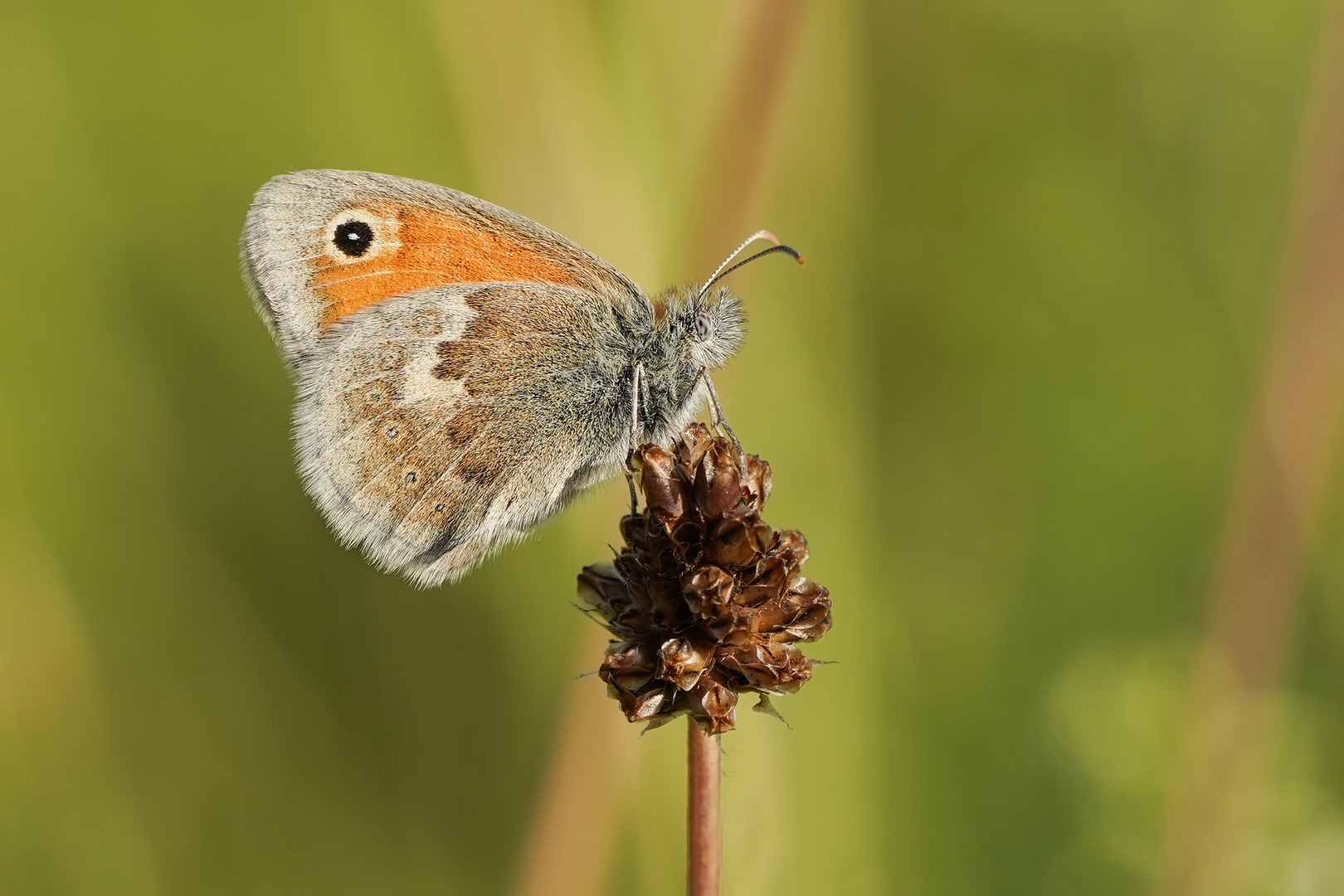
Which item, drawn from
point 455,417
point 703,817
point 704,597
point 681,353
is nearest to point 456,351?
point 455,417

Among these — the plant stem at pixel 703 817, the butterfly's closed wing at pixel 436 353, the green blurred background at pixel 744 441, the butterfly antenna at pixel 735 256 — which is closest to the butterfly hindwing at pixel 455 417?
the butterfly's closed wing at pixel 436 353

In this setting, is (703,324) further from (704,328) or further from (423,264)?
(423,264)

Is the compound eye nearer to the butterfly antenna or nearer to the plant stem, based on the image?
the butterfly antenna

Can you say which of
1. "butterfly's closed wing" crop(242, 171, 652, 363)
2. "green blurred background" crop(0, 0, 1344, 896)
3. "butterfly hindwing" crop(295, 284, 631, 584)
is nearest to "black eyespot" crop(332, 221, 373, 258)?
"butterfly's closed wing" crop(242, 171, 652, 363)

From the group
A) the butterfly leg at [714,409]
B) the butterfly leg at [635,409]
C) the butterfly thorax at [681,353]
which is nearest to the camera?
the butterfly leg at [714,409]

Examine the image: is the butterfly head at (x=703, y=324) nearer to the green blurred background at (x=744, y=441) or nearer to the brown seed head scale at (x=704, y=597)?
the green blurred background at (x=744, y=441)

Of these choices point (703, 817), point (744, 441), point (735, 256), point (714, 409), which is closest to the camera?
point (703, 817)

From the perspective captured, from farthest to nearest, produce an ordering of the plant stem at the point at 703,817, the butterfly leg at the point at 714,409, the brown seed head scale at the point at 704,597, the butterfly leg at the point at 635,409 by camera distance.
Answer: the butterfly leg at the point at 635,409 < the butterfly leg at the point at 714,409 < the brown seed head scale at the point at 704,597 < the plant stem at the point at 703,817
